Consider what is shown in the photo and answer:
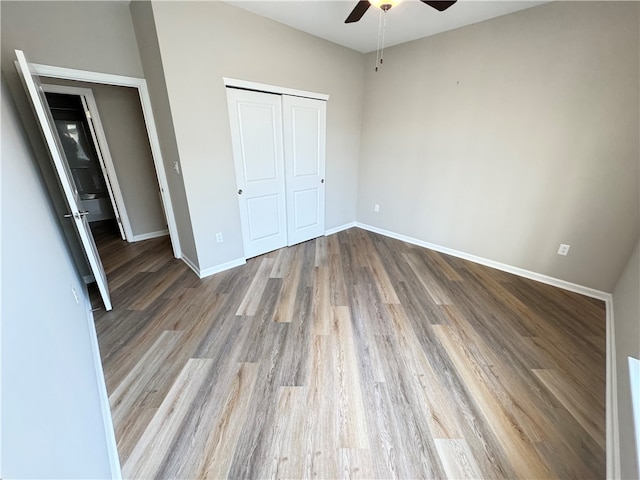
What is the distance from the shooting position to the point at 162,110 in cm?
251

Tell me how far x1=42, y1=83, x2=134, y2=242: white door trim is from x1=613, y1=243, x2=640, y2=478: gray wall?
16.8ft

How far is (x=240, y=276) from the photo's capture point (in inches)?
117

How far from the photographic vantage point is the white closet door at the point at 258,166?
2838 millimetres

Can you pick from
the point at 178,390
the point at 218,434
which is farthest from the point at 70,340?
the point at 218,434

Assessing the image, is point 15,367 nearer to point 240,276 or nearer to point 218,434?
point 218,434

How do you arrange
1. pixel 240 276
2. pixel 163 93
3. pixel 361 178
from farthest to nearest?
pixel 361 178 < pixel 240 276 < pixel 163 93

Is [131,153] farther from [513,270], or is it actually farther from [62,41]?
[513,270]

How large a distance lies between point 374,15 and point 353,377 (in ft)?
10.8

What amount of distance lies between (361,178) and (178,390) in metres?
3.75

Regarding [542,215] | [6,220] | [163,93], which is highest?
[163,93]

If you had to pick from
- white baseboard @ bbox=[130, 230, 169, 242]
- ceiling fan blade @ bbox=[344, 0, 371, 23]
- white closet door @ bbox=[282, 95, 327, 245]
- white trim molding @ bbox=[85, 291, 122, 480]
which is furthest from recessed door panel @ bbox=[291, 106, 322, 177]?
white trim molding @ bbox=[85, 291, 122, 480]

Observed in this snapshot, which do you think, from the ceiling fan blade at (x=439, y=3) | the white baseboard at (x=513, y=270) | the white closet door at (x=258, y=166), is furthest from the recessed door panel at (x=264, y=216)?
the ceiling fan blade at (x=439, y=3)

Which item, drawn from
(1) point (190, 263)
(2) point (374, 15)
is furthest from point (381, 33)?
(1) point (190, 263)

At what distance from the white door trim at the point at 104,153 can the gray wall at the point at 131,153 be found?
0.16 feet
